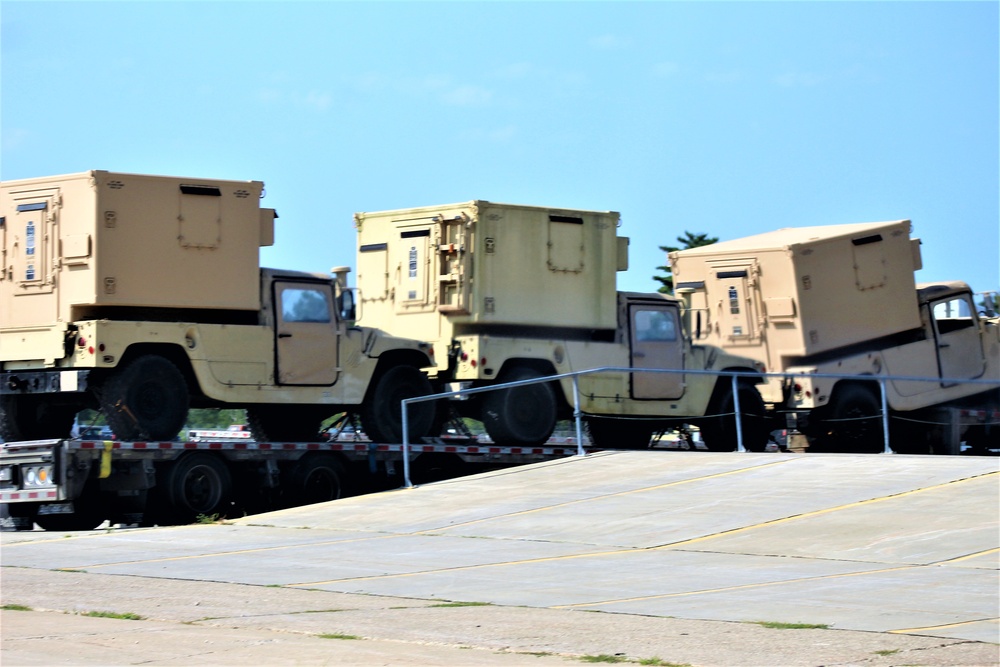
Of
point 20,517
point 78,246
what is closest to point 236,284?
point 78,246

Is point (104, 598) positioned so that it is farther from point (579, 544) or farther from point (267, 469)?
point (267, 469)

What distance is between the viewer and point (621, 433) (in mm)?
21578

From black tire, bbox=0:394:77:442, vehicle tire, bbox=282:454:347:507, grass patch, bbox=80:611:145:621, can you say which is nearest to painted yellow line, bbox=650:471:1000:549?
grass patch, bbox=80:611:145:621

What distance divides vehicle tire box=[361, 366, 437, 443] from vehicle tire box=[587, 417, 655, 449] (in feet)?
11.9

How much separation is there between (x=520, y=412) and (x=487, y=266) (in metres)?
2.04

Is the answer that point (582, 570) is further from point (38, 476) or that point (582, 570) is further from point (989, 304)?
point (989, 304)

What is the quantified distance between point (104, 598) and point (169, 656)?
7.94ft

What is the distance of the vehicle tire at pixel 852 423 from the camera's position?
21.7 m

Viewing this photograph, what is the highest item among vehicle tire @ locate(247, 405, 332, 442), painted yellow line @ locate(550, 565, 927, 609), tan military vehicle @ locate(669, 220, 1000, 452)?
tan military vehicle @ locate(669, 220, 1000, 452)

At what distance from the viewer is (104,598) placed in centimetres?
905

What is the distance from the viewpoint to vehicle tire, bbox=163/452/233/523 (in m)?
15.6

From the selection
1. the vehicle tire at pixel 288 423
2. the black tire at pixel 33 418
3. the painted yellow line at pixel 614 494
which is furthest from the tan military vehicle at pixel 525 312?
the black tire at pixel 33 418

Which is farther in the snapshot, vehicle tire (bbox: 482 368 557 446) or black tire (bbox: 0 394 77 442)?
vehicle tire (bbox: 482 368 557 446)

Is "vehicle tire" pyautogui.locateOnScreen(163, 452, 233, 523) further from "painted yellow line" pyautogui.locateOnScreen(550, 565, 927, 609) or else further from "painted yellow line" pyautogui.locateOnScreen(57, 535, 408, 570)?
"painted yellow line" pyautogui.locateOnScreen(550, 565, 927, 609)
